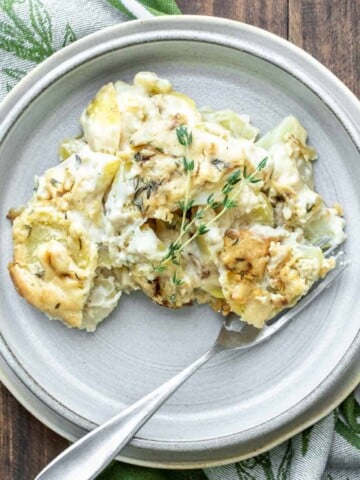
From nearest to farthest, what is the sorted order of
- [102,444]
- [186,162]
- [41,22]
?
[186,162]
[102,444]
[41,22]

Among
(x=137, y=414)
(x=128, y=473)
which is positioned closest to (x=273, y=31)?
(x=137, y=414)

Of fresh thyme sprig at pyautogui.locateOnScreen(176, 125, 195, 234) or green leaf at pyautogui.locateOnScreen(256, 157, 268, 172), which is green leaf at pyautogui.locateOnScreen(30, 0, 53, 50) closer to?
fresh thyme sprig at pyautogui.locateOnScreen(176, 125, 195, 234)

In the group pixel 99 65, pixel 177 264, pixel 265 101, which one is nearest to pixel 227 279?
pixel 177 264

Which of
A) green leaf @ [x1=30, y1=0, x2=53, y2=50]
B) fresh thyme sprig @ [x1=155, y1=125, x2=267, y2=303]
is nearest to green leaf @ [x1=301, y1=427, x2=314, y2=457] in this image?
fresh thyme sprig @ [x1=155, y1=125, x2=267, y2=303]

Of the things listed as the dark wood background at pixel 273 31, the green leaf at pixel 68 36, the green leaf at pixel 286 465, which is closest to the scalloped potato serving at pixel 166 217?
the green leaf at pixel 68 36

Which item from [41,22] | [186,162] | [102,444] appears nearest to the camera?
[186,162]

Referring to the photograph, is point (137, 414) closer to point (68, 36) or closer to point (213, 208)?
point (213, 208)
